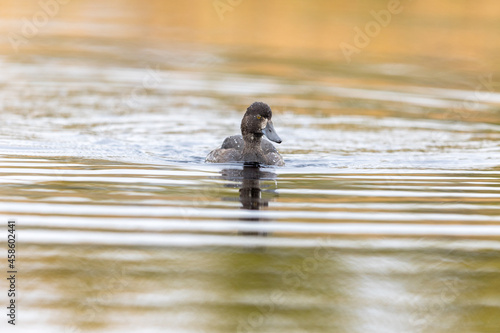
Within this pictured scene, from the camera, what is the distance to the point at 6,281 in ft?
22.9

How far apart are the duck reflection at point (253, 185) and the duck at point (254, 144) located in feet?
0.50

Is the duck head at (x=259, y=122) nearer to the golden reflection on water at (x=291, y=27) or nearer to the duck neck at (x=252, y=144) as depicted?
the duck neck at (x=252, y=144)

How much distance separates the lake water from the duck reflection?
0.16ft

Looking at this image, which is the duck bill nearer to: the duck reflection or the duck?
the duck

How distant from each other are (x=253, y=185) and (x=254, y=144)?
1885 millimetres

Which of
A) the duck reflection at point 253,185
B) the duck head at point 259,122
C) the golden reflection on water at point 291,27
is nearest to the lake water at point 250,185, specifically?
the duck reflection at point 253,185

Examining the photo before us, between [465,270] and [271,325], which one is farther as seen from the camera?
[465,270]

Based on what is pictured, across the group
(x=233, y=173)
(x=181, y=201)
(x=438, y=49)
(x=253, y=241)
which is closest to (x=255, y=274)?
(x=253, y=241)

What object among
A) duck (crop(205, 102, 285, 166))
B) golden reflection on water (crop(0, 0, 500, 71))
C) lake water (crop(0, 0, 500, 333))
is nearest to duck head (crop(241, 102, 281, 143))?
duck (crop(205, 102, 285, 166))

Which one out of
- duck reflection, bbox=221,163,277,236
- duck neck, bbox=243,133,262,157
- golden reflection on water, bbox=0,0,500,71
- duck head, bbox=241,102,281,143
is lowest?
duck reflection, bbox=221,163,277,236

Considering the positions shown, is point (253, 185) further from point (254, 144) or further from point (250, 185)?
point (254, 144)

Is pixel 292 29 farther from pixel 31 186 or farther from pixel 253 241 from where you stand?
pixel 253 241

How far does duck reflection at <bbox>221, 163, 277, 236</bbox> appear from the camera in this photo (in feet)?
31.6

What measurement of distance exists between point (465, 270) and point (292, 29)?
63.2 ft
